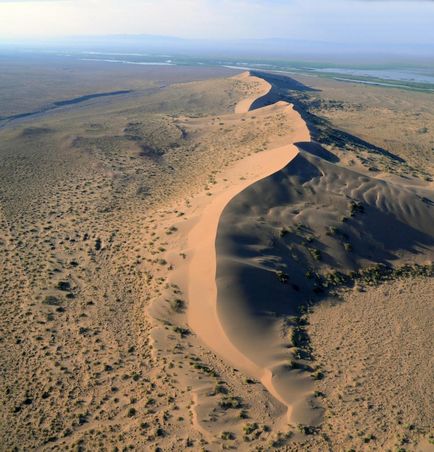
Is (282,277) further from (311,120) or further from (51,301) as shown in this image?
(311,120)

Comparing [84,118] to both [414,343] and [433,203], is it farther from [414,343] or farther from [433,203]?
[414,343]

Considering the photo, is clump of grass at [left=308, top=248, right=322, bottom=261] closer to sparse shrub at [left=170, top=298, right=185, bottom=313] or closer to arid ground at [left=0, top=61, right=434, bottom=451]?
arid ground at [left=0, top=61, right=434, bottom=451]

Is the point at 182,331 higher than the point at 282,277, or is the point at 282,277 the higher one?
the point at 282,277

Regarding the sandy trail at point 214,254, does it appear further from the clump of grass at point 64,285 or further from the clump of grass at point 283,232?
the clump of grass at point 64,285

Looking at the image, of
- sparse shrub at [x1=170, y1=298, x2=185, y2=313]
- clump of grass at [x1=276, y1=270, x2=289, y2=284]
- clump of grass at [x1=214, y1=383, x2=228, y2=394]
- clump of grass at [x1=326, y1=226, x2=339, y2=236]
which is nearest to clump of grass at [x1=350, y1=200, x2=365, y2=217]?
clump of grass at [x1=326, y1=226, x2=339, y2=236]

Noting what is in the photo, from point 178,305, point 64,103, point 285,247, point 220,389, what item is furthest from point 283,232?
point 64,103

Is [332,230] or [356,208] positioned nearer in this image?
[332,230]

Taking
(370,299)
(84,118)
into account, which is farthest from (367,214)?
(84,118)
